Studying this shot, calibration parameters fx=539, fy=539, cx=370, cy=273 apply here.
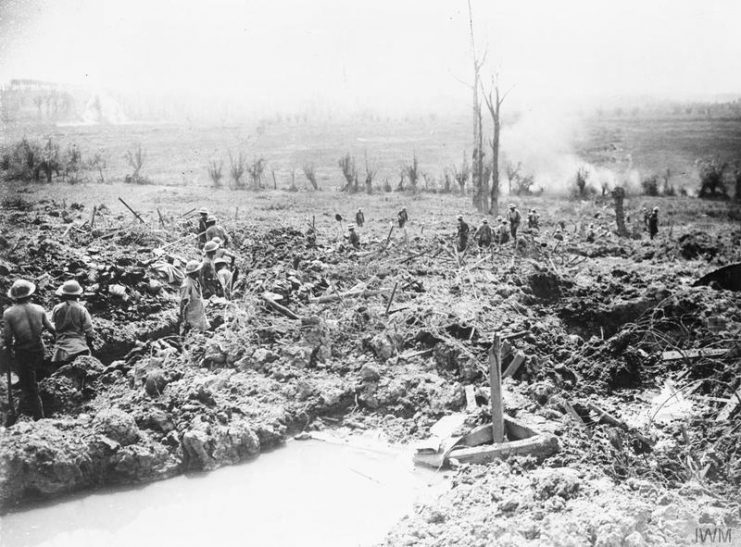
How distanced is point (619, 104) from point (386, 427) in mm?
44301

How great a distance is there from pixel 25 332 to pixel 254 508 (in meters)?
3.04

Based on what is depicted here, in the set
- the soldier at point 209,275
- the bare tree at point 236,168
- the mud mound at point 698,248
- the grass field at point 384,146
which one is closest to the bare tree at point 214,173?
the grass field at point 384,146

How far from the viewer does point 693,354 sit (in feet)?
22.3

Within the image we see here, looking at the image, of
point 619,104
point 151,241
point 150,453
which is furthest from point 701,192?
point 150,453

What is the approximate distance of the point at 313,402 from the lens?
6.65 metres

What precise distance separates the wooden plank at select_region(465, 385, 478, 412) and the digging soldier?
15.7ft

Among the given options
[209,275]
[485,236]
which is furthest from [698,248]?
[209,275]

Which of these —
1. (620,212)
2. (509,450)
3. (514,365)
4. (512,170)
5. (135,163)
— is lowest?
(509,450)

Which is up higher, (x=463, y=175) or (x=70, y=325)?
(x=463, y=175)

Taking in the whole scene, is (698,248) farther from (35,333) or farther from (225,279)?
(35,333)

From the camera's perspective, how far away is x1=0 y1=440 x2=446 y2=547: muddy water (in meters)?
4.75

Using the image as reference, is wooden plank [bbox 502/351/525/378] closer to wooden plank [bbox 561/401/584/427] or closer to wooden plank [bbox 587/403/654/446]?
wooden plank [bbox 561/401/584/427]

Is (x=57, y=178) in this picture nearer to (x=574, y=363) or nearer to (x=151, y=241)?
(x=151, y=241)

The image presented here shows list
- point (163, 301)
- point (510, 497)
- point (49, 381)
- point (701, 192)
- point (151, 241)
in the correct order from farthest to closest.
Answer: point (701, 192) < point (151, 241) < point (163, 301) < point (49, 381) < point (510, 497)
